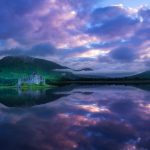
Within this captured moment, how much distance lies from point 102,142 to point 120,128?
549 cm

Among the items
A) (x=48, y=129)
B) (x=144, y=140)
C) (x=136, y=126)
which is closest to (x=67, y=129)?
(x=48, y=129)

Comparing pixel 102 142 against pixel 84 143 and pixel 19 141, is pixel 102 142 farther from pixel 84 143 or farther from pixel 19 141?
pixel 19 141

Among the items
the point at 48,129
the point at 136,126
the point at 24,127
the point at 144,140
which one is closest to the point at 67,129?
the point at 48,129

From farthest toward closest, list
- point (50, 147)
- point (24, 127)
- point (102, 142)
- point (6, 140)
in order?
point (24, 127), point (6, 140), point (102, 142), point (50, 147)

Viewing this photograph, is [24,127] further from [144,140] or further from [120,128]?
[144,140]

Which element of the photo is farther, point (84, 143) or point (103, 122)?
point (103, 122)

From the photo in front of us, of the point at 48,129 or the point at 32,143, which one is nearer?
the point at 32,143

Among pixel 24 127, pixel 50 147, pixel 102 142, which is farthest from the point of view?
pixel 24 127

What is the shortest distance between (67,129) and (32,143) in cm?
539

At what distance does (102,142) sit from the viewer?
17.8 m

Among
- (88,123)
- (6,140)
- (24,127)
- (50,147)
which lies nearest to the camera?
(50,147)

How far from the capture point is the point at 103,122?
26.6 m

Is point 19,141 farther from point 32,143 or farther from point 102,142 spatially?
point 102,142

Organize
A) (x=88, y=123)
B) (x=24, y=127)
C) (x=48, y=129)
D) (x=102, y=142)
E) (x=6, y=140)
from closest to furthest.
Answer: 1. (x=102, y=142)
2. (x=6, y=140)
3. (x=48, y=129)
4. (x=24, y=127)
5. (x=88, y=123)
